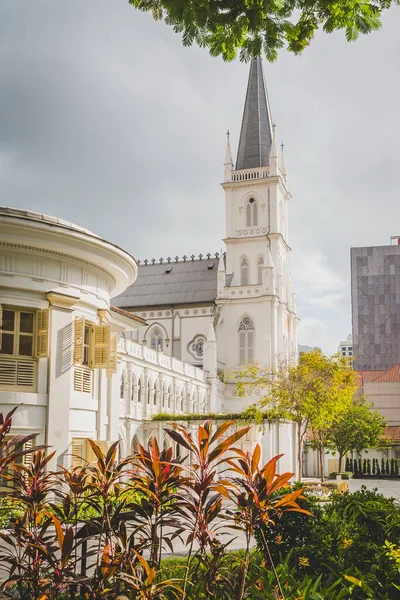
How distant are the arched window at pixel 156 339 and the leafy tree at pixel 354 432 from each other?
748 inches

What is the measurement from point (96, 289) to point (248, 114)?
59.4 metres

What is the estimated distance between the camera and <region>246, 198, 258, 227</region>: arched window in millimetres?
69875

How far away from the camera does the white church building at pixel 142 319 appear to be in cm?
1753

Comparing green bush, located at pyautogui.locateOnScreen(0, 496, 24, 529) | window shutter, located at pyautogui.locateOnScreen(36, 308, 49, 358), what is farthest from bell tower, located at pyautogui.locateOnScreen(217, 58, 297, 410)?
green bush, located at pyautogui.locateOnScreen(0, 496, 24, 529)

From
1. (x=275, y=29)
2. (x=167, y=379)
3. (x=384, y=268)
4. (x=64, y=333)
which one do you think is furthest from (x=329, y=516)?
(x=384, y=268)

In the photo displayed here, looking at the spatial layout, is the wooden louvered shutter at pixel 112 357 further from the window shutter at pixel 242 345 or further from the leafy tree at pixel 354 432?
the window shutter at pixel 242 345

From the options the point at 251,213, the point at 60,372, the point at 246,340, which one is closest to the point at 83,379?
the point at 60,372

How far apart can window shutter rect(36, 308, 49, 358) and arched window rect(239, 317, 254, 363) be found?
47009 mm

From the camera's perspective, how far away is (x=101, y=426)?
789 inches

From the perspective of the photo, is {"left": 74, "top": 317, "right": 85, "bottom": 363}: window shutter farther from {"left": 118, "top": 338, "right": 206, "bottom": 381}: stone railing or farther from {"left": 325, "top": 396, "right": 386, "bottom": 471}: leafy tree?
{"left": 325, "top": 396, "right": 386, "bottom": 471}: leafy tree

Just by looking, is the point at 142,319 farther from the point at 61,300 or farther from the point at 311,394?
the point at 311,394

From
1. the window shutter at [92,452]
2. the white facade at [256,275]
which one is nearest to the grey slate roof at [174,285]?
the white facade at [256,275]

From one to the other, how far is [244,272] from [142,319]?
150ft

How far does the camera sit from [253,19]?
24.5 ft
